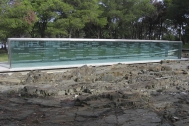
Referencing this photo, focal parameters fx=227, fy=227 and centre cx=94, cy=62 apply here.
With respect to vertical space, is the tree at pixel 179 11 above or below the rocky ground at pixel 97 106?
above

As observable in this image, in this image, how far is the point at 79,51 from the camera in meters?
14.7

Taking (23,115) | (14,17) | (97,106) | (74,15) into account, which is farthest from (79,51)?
(23,115)

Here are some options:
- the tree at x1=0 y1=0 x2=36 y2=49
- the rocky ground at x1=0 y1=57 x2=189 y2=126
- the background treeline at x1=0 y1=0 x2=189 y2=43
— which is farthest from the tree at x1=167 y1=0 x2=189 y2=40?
the rocky ground at x1=0 y1=57 x2=189 y2=126

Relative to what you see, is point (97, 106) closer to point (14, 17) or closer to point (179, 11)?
Result: point (14, 17)

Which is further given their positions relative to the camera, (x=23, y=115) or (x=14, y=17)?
(x=14, y=17)

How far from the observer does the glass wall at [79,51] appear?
12.5 metres

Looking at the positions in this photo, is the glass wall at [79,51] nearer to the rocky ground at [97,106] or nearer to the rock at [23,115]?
the rocky ground at [97,106]

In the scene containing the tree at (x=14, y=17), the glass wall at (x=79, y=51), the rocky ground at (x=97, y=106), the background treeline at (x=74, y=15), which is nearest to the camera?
the rocky ground at (x=97, y=106)

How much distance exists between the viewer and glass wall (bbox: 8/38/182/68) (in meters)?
12.5

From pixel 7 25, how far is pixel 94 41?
8116mm

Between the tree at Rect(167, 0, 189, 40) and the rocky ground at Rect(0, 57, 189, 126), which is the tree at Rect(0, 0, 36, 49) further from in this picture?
the tree at Rect(167, 0, 189, 40)

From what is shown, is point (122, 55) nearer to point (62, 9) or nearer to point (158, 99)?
point (62, 9)

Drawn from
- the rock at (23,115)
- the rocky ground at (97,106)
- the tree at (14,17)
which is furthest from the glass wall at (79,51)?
the rock at (23,115)

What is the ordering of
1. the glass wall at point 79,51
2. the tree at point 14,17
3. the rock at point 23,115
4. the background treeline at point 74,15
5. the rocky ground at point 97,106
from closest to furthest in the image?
1. the rocky ground at point 97,106
2. the rock at point 23,115
3. the glass wall at point 79,51
4. the tree at point 14,17
5. the background treeline at point 74,15
